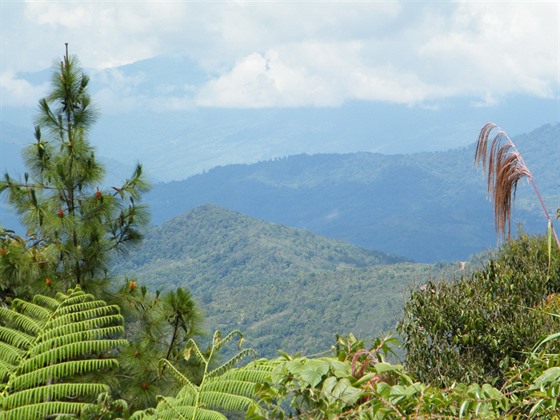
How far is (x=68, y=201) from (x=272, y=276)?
3588 inches

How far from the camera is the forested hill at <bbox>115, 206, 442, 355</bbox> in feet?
205

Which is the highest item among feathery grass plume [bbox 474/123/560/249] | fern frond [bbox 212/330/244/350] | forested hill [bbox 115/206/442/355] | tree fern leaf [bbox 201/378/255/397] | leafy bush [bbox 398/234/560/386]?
feathery grass plume [bbox 474/123/560/249]

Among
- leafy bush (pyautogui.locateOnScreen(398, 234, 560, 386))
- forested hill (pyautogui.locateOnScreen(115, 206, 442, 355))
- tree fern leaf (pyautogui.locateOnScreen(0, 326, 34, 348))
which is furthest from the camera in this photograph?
forested hill (pyautogui.locateOnScreen(115, 206, 442, 355))

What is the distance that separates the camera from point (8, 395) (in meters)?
2.59

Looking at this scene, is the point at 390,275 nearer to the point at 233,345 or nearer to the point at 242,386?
the point at 233,345

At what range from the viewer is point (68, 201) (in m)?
7.46

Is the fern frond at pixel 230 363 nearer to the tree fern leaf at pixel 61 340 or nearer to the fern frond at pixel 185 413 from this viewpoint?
the fern frond at pixel 185 413

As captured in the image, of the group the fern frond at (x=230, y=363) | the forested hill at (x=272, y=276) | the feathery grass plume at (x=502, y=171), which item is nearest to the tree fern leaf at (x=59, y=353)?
the fern frond at (x=230, y=363)

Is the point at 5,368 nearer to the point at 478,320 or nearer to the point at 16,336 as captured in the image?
the point at 16,336

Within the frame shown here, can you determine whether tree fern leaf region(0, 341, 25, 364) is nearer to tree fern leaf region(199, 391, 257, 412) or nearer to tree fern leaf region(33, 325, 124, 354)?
tree fern leaf region(33, 325, 124, 354)

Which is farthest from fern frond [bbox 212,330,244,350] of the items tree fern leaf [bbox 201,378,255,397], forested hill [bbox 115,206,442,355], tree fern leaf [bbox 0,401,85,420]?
forested hill [bbox 115,206,442,355]

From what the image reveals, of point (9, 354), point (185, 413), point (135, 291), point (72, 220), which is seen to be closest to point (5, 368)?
point (9, 354)

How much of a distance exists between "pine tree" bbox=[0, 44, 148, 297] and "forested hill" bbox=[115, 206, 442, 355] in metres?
44.7

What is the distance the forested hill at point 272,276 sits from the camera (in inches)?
2462
